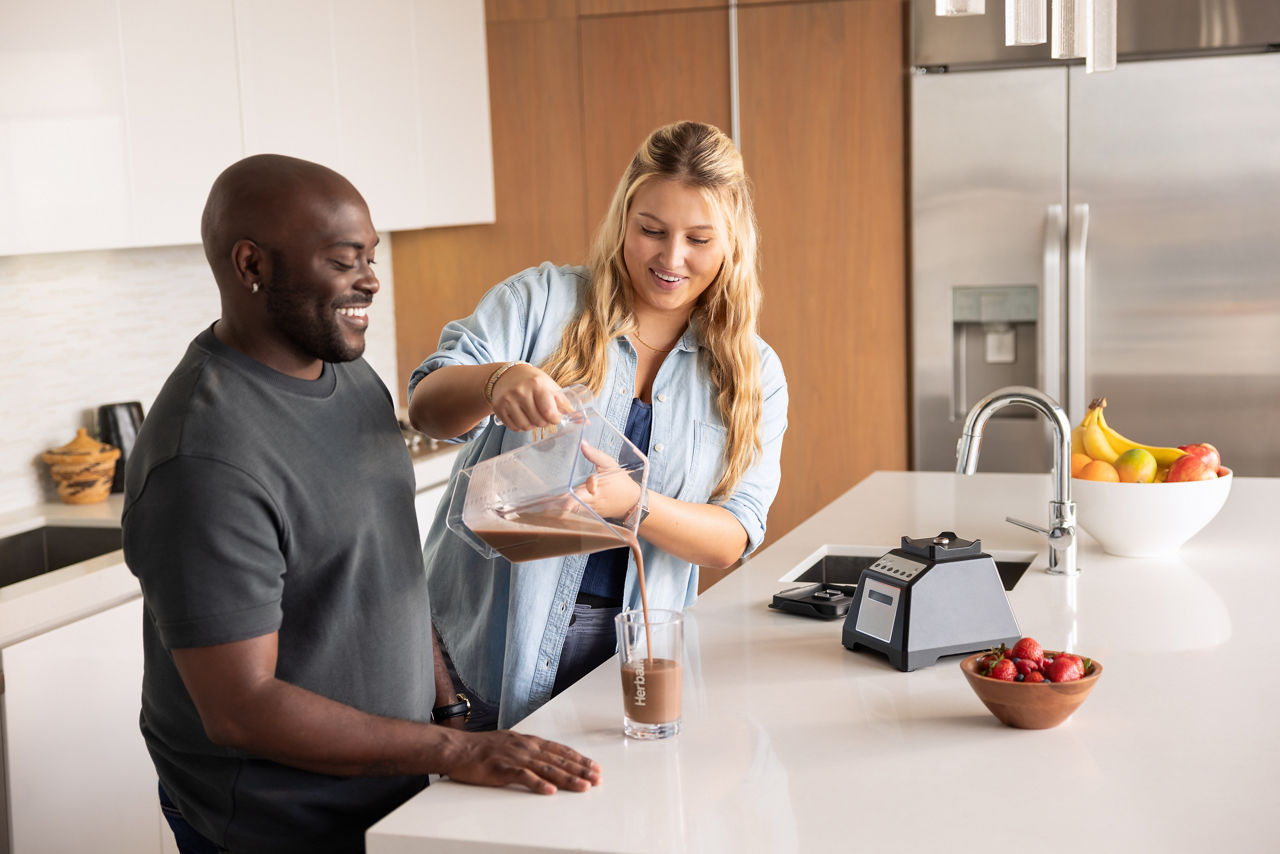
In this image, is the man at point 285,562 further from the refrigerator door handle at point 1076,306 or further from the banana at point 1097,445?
the refrigerator door handle at point 1076,306

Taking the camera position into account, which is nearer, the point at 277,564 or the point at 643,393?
the point at 277,564

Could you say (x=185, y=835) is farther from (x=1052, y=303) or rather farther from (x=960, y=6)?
(x=1052, y=303)

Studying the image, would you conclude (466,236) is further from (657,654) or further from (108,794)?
(657,654)

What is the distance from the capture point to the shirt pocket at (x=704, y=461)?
1966 millimetres

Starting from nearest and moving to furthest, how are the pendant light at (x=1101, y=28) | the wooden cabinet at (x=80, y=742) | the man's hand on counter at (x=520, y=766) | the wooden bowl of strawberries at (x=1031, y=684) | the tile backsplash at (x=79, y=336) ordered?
the man's hand on counter at (x=520, y=766) < the wooden bowl of strawberries at (x=1031, y=684) < the pendant light at (x=1101, y=28) < the wooden cabinet at (x=80, y=742) < the tile backsplash at (x=79, y=336)

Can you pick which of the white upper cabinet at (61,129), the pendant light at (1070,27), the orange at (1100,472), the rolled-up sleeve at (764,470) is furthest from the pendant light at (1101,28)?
the white upper cabinet at (61,129)

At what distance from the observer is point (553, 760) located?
1327 millimetres

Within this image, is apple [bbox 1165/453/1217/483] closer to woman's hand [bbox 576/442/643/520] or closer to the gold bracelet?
woman's hand [bbox 576/442/643/520]

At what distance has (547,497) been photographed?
1464mm

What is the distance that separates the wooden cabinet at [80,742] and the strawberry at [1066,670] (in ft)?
5.65

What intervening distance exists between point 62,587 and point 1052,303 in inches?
107

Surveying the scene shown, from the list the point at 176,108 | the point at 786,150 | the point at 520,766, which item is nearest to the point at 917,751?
the point at 520,766

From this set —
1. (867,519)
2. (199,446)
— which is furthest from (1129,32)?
(199,446)

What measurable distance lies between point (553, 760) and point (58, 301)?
2.20 m
